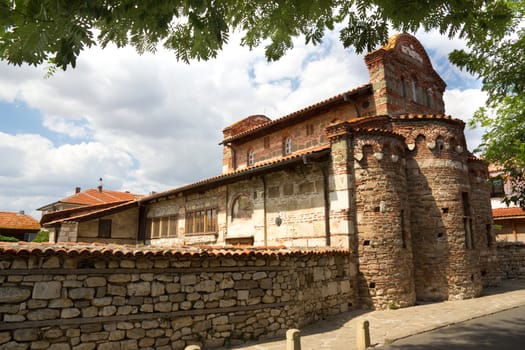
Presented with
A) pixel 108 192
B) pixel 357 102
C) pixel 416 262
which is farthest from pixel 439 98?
pixel 108 192

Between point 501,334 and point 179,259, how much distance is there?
7.33 meters

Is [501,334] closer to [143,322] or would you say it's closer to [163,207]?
[143,322]

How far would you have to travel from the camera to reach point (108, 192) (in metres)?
41.1

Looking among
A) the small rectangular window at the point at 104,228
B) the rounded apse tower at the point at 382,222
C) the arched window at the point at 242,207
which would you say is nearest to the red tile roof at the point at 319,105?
the rounded apse tower at the point at 382,222

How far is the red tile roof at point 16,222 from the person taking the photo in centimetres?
Result: 3069

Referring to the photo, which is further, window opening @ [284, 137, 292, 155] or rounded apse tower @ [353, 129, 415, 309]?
window opening @ [284, 137, 292, 155]

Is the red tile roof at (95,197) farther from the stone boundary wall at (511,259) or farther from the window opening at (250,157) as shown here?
the stone boundary wall at (511,259)

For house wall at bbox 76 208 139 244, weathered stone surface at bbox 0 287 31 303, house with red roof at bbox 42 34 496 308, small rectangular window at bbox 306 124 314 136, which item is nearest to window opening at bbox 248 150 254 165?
house with red roof at bbox 42 34 496 308

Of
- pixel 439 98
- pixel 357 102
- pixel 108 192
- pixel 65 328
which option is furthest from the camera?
pixel 108 192

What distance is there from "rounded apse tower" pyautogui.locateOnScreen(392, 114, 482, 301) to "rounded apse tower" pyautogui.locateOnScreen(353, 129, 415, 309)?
95cm

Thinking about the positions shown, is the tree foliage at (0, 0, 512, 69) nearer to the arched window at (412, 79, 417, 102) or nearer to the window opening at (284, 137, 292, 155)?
the arched window at (412, 79, 417, 102)

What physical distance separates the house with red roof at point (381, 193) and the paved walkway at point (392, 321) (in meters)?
0.64

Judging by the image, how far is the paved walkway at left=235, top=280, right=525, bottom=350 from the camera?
25.4 feet

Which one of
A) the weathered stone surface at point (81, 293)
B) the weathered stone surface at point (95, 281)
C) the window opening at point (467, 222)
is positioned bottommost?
the weathered stone surface at point (81, 293)
